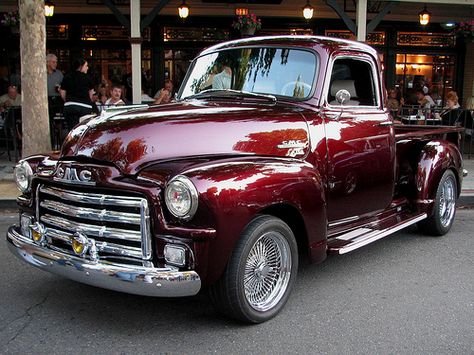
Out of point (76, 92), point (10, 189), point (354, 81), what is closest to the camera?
point (354, 81)

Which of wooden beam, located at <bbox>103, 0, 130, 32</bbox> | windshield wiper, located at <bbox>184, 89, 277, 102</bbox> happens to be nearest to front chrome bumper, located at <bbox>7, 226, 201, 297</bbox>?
windshield wiper, located at <bbox>184, 89, 277, 102</bbox>

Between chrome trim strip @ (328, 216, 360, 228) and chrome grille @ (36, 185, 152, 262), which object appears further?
chrome trim strip @ (328, 216, 360, 228)

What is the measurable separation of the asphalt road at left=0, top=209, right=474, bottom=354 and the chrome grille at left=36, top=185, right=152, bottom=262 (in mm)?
565

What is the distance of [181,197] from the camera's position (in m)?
3.11

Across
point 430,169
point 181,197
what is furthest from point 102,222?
point 430,169

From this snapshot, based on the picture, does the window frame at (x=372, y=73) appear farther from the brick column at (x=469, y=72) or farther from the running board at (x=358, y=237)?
the brick column at (x=469, y=72)

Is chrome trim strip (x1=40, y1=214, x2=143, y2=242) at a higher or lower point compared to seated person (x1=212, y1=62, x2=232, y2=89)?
lower

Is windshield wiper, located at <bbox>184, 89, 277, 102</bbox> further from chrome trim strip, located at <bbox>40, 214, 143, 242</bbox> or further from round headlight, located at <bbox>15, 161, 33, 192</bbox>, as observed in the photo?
chrome trim strip, located at <bbox>40, 214, 143, 242</bbox>

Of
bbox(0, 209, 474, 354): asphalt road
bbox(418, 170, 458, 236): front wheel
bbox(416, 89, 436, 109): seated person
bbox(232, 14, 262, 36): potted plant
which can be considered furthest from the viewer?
bbox(416, 89, 436, 109): seated person

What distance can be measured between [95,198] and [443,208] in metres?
4.23

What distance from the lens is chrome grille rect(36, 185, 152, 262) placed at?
125 inches

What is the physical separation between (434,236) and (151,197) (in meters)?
4.03

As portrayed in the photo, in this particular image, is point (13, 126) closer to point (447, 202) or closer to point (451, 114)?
point (447, 202)

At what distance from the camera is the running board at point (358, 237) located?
4176 millimetres
